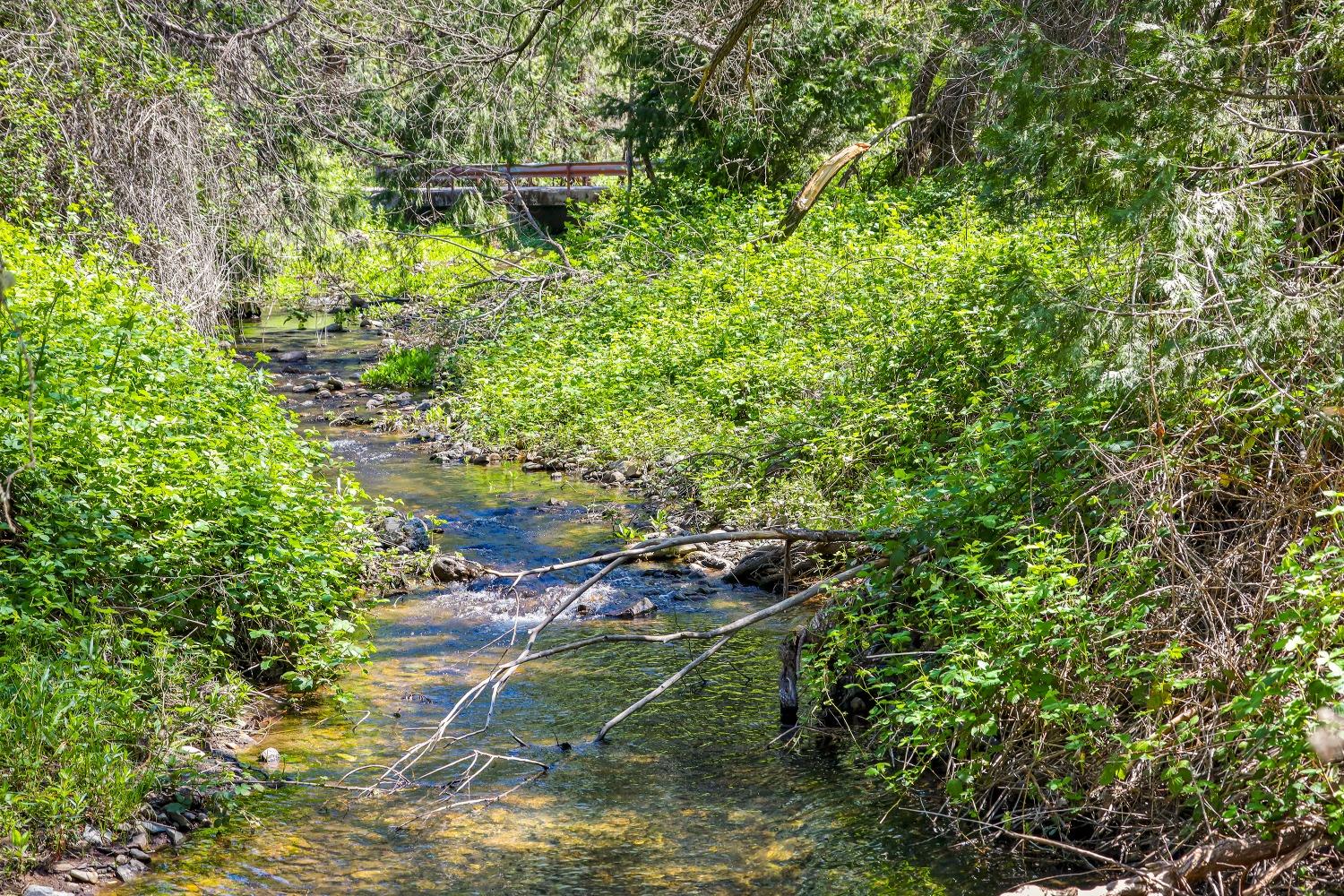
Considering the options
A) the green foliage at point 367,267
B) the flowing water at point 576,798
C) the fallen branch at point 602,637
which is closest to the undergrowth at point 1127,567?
the fallen branch at point 602,637

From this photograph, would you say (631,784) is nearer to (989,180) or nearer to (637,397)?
(989,180)

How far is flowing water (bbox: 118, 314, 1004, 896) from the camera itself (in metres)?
5.25

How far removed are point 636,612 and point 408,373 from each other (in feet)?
34.9

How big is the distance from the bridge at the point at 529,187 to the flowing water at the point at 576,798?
13331 millimetres

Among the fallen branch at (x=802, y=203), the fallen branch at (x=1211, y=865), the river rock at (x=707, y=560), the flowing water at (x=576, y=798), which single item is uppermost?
the fallen branch at (x=802, y=203)

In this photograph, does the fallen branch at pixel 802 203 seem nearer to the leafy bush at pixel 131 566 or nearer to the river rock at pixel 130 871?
the leafy bush at pixel 131 566

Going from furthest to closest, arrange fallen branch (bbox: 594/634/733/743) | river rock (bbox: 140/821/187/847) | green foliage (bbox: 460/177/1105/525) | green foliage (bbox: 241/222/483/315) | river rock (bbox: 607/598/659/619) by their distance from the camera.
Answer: green foliage (bbox: 241/222/483/315)
green foliage (bbox: 460/177/1105/525)
river rock (bbox: 607/598/659/619)
fallen branch (bbox: 594/634/733/743)
river rock (bbox: 140/821/187/847)

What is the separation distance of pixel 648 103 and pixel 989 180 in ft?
41.8

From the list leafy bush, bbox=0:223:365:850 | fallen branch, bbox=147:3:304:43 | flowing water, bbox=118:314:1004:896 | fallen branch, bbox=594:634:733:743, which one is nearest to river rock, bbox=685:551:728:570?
flowing water, bbox=118:314:1004:896

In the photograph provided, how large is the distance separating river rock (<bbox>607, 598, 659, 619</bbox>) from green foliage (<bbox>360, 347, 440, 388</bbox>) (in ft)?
33.3

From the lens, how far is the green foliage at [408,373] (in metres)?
18.4

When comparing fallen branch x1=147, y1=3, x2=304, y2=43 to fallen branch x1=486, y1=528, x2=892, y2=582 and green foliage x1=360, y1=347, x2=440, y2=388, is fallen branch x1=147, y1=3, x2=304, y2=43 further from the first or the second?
fallen branch x1=486, y1=528, x2=892, y2=582

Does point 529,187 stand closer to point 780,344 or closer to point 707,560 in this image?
point 780,344

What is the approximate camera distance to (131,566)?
6.82m
